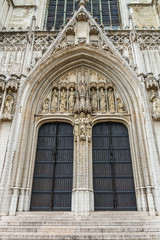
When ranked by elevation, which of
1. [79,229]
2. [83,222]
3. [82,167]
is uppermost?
[82,167]

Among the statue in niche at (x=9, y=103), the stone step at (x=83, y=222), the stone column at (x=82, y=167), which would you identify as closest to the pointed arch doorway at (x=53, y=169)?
the stone column at (x=82, y=167)

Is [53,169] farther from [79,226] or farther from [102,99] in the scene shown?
[102,99]

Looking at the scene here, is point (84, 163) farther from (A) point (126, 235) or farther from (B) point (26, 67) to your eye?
(B) point (26, 67)

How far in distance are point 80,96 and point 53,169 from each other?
3.49m

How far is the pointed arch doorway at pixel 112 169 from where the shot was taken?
24.9ft

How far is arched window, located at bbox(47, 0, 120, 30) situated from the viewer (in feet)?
46.8

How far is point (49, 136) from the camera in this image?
8938 millimetres

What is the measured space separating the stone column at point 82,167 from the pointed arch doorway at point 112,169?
1.55ft

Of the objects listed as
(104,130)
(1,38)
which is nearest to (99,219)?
(104,130)

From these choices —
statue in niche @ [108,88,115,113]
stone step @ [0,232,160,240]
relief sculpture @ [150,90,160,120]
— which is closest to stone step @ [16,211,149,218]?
stone step @ [0,232,160,240]

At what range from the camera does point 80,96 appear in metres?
9.05

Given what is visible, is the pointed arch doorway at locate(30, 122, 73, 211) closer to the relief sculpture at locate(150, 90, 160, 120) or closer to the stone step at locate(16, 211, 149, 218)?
the stone step at locate(16, 211, 149, 218)

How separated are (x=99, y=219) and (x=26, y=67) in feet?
24.3

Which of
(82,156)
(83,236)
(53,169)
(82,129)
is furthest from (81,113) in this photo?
(83,236)
